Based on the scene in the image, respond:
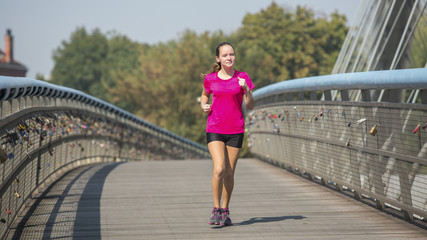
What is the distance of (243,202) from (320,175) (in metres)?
1.55

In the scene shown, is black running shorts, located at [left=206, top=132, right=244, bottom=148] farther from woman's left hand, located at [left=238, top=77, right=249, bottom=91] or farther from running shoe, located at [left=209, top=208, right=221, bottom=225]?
running shoe, located at [left=209, top=208, right=221, bottom=225]

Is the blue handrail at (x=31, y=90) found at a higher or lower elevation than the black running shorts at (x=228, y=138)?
higher

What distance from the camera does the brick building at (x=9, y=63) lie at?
9838cm

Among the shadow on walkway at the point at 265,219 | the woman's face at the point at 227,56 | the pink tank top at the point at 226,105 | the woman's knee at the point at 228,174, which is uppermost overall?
the woman's face at the point at 227,56

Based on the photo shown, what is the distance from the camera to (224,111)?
6.83 m

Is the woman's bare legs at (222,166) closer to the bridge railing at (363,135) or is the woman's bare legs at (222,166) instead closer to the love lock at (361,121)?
the bridge railing at (363,135)

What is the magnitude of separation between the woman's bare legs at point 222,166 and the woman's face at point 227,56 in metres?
0.67

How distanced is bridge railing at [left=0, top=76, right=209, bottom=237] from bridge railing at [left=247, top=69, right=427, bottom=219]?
2.94 meters

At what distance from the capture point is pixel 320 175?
380 inches

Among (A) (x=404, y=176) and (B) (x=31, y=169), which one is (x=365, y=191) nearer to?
(A) (x=404, y=176)

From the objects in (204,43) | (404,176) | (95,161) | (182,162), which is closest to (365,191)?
(404,176)

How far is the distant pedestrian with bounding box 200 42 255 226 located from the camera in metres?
6.79

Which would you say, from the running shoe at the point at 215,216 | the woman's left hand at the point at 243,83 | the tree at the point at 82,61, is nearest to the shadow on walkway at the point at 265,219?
the running shoe at the point at 215,216

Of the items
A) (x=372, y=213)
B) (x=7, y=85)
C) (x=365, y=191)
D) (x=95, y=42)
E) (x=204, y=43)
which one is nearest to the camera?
(x=7, y=85)
